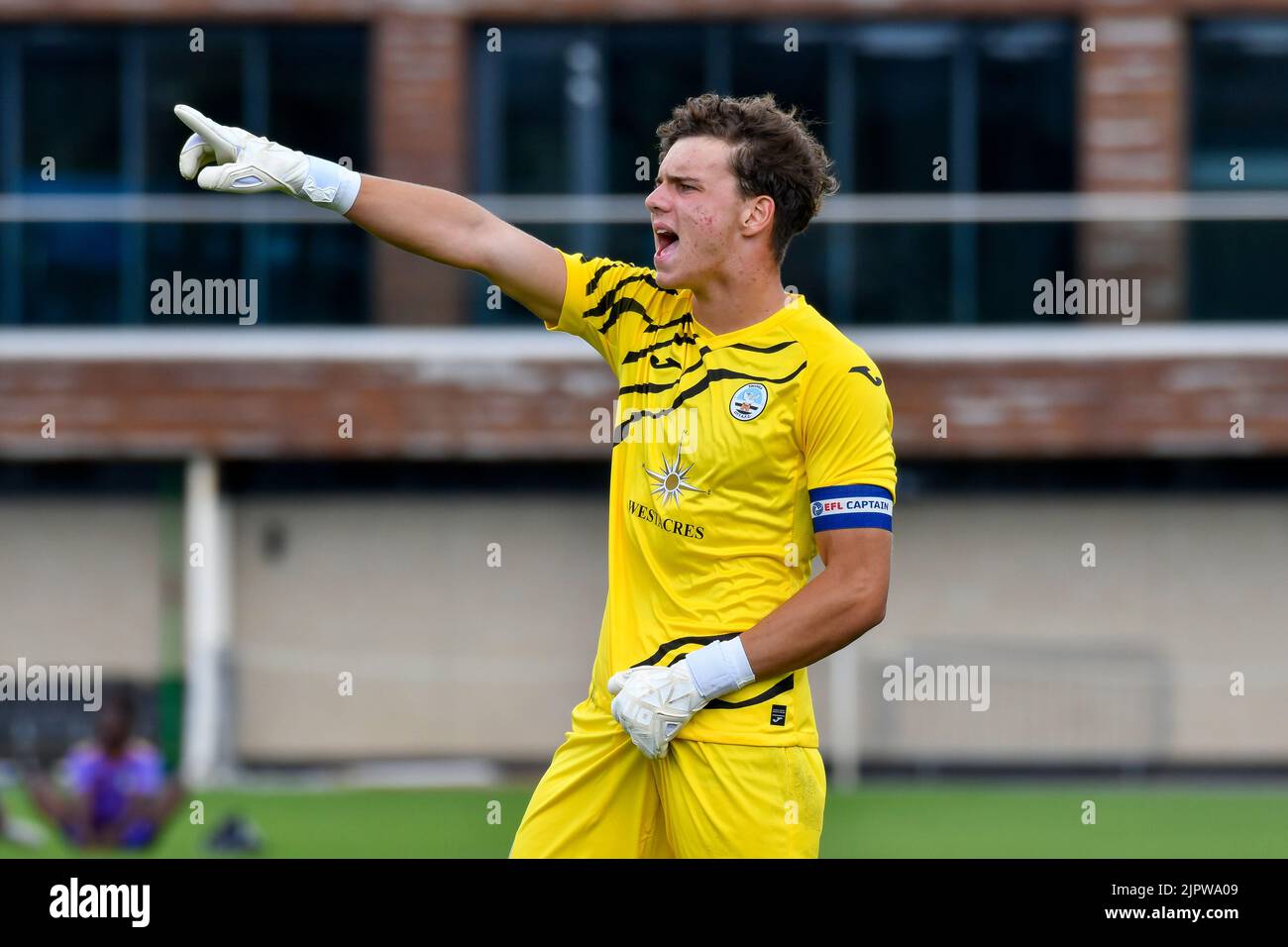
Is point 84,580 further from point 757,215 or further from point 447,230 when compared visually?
point 757,215

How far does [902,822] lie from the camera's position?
1395 centimetres

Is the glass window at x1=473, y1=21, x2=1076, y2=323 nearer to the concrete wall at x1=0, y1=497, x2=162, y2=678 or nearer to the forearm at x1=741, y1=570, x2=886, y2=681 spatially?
the concrete wall at x1=0, y1=497, x2=162, y2=678

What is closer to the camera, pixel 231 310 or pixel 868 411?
pixel 868 411

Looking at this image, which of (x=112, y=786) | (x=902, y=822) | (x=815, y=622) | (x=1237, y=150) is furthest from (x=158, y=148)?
(x=815, y=622)

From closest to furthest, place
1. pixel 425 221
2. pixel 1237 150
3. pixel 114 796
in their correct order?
pixel 425 221 < pixel 114 796 < pixel 1237 150

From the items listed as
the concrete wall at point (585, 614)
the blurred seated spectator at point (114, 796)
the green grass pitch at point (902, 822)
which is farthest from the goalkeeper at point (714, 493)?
the concrete wall at point (585, 614)

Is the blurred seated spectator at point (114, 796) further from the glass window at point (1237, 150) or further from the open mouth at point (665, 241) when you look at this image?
the glass window at point (1237, 150)

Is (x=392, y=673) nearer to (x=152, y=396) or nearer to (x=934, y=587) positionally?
(x=152, y=396)

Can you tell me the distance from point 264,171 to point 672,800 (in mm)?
1846

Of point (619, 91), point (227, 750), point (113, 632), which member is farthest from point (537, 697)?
point (619, 91)

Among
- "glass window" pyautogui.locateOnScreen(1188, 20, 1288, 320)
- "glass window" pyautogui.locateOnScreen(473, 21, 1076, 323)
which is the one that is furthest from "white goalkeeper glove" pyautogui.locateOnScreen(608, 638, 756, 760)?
"glass window" pyautogui.locateOnScreen(1188, 20, 1288, 320)

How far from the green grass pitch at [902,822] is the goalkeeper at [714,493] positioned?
6.65 meters

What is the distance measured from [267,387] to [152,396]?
111 cm

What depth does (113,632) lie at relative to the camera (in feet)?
61.9
